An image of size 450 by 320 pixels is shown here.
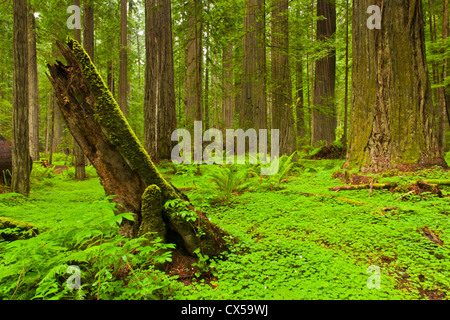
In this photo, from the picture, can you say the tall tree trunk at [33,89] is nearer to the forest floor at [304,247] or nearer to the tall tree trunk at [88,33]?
the tall tree trunk at [88,33]

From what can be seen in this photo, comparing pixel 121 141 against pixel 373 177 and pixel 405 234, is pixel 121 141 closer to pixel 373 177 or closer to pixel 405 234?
pixel 405 234

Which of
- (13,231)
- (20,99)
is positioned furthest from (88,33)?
(13,231)

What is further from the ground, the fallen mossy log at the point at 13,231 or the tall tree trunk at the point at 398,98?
the tall tree trunk at the point at 398,98

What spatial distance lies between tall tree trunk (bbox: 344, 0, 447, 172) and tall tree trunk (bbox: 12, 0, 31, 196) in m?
7.40

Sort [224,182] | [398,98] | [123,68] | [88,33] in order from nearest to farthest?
[398,98]
[224,182]
[88,33]
[123,68]

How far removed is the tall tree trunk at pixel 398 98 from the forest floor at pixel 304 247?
1.50ft

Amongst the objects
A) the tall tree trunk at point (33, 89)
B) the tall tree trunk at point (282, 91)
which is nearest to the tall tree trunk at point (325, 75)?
the tall tree trunk at point (282, 91)

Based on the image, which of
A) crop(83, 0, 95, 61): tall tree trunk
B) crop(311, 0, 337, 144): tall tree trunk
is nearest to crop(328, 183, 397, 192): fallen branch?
crop(311, 0, 337, 144): tall tree trunk

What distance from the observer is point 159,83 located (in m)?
8.99

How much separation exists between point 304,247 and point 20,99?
6248 millimetres

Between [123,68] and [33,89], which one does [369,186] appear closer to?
[123,68]

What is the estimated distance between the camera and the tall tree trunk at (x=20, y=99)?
5000mm

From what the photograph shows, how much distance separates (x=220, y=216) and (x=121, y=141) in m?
2.17

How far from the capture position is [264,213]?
13.2 feet
